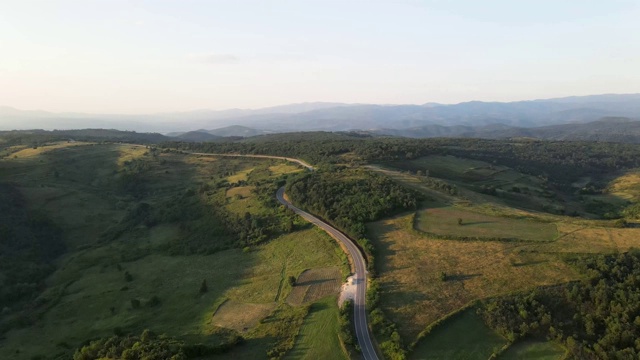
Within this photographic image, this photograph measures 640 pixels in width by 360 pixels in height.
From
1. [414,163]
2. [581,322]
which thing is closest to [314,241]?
[581,322]

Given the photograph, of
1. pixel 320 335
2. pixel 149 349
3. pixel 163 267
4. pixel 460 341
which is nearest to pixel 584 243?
pixel 460 341

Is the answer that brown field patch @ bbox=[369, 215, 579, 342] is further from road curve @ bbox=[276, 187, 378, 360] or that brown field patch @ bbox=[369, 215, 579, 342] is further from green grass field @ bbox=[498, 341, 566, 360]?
green grass field @ bbox=[498, 341, 566, 360]

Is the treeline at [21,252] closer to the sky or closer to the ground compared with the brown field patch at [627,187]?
closer to the sky

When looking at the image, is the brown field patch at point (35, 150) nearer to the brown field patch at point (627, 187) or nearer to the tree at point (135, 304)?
the tree at point (135, 304)

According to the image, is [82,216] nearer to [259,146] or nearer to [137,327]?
[137,327]

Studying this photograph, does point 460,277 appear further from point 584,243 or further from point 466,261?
point 584,243

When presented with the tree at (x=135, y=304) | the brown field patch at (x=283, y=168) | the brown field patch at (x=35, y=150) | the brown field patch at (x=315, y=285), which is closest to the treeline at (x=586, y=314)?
the brown field patch at (x=315, y=285)
